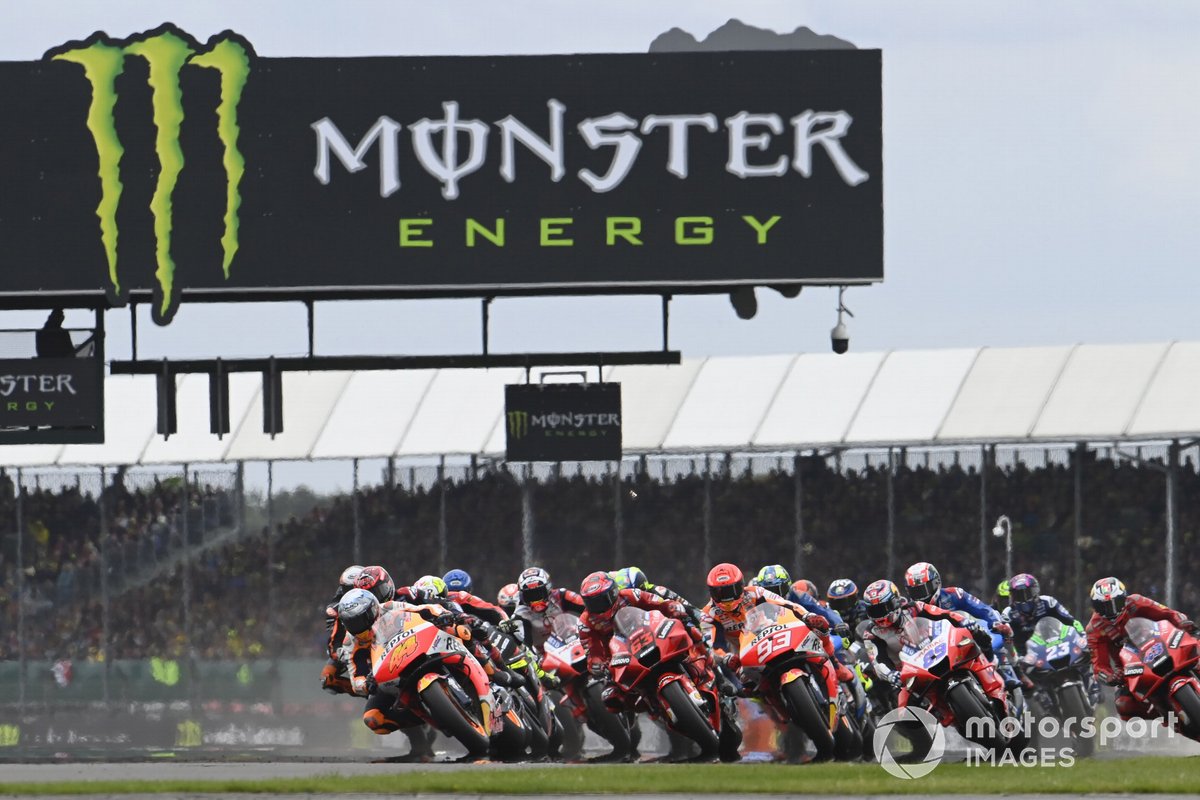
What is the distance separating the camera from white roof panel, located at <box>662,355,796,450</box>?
34500mm

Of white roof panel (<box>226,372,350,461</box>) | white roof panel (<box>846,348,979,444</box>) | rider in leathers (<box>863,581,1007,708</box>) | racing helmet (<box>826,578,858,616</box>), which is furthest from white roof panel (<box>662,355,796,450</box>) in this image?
rider in leathers (<box>863,581,1007,708</box>)

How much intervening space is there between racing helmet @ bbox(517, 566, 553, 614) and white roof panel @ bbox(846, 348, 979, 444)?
13.8 m

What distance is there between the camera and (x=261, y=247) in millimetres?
21484

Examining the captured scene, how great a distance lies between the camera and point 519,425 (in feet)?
72.7

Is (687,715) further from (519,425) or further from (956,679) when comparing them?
(519,425)

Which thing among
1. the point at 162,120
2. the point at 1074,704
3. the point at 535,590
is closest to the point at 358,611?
the point at 535,590

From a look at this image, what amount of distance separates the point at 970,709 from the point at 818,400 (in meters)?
18.3

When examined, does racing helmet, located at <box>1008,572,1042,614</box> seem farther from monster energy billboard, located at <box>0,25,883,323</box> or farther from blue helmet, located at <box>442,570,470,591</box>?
blue helmet, located at <box>442,570,470,591</box>

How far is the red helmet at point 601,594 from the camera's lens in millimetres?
17953

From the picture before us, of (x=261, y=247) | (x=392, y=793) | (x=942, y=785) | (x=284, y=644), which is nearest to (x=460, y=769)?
(x=392, y=793)

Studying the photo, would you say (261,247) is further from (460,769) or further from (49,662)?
(49,662)

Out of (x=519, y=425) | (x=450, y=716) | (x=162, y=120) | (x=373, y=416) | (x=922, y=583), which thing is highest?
(x=162, y=120)

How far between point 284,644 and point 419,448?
3.69 meters

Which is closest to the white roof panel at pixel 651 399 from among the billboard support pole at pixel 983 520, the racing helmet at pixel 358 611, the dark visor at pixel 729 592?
the billboard support pole at pixel 983 520
